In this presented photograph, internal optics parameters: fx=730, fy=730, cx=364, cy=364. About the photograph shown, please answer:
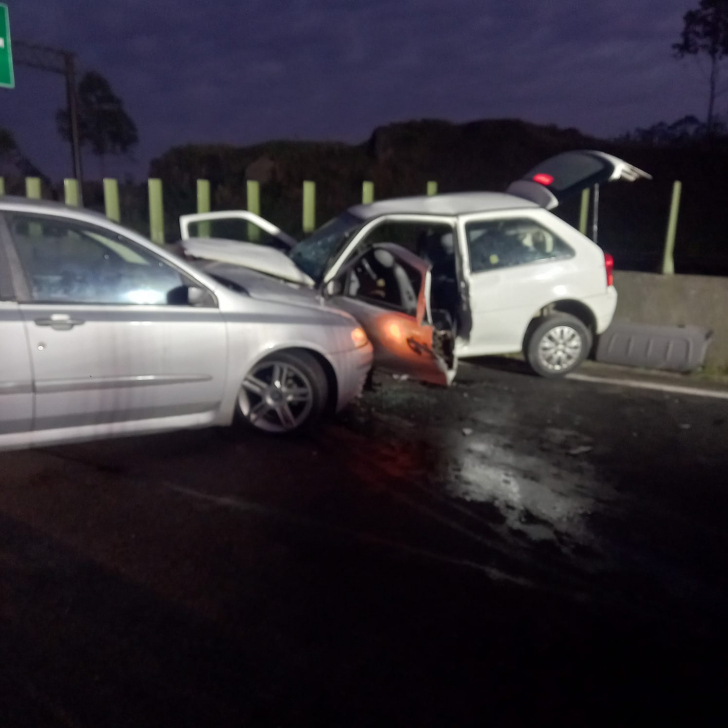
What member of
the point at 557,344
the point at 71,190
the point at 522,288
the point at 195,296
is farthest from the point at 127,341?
the point at 71,190

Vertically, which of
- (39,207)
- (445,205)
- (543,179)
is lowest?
(39,207)

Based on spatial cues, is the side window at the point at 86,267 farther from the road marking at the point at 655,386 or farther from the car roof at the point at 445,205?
the road marking at the point at 655,386

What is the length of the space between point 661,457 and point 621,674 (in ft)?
9.02

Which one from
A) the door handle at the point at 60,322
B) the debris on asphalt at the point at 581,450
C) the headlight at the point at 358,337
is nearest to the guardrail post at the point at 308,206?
the headlight at the point at 358,337

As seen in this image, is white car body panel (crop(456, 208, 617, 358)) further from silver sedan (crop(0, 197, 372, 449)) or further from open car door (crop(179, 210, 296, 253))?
open car door (crop(179, 210, 296, 253))

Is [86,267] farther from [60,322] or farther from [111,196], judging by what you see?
[111,196]

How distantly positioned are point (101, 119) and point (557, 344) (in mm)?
28527

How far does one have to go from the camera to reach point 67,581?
3420 mm

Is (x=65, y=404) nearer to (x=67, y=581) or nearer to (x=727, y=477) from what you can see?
(x=67, y=581)

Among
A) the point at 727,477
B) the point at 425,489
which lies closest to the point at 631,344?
the point at 727,477

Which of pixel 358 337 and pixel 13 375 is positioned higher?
pixel 358 337

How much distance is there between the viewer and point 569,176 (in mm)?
7676

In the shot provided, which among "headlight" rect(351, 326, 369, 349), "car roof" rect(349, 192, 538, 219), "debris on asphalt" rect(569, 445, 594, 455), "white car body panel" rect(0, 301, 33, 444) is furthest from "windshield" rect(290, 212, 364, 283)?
"white car body panel" rect(0, 301, 33, 444)

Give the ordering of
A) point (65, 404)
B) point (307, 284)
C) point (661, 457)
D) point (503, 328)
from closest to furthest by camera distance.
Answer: point (65, 404) → point (661, 457) → point (307, 284) → point (503, 328)
